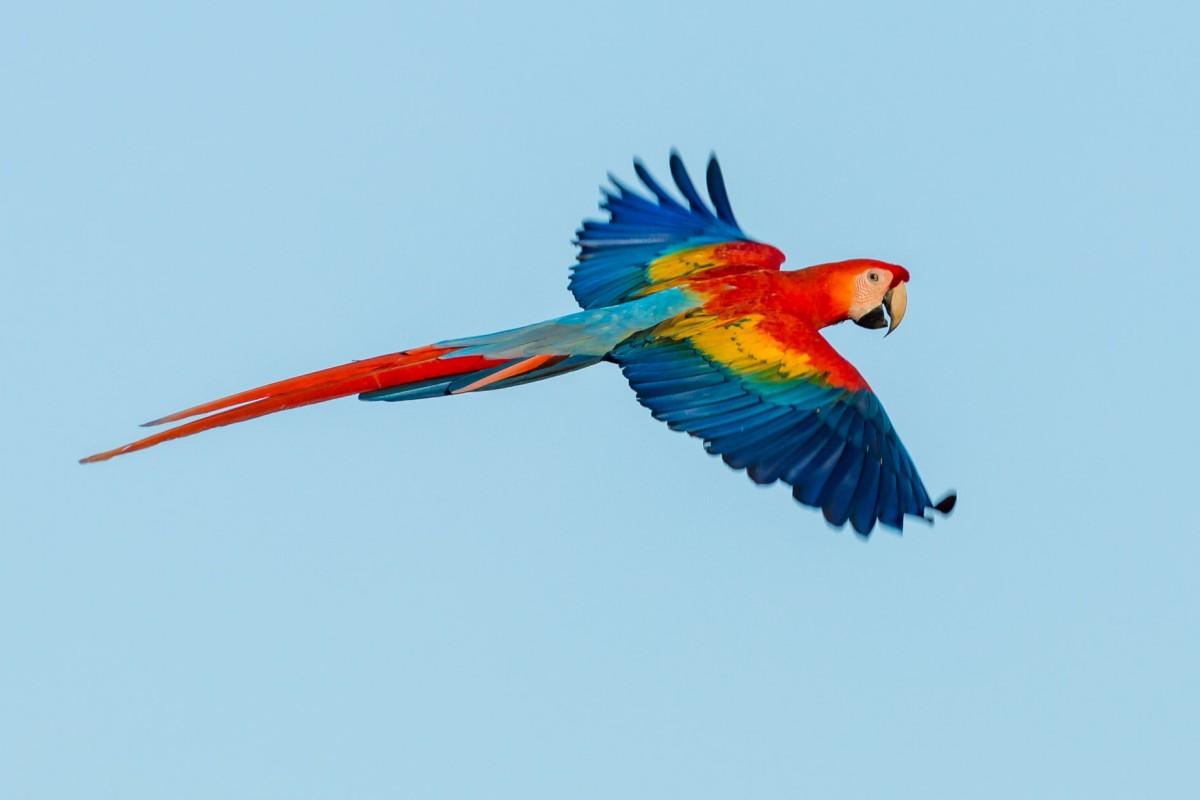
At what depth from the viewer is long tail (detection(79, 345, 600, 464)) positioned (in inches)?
353

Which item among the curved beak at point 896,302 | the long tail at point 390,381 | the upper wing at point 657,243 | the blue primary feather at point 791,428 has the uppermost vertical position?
the upper wing at point 657,243

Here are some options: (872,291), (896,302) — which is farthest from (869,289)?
(896,302)

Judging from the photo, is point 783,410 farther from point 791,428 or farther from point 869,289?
point 869,289

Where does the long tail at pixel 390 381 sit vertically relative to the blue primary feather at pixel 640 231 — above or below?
below

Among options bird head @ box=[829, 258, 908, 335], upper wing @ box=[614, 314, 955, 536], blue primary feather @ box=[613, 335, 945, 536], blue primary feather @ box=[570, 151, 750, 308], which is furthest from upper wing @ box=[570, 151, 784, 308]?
blue primary feather @ box=[613, 335, 945, 536]

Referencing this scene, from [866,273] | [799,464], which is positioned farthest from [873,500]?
[866,273]

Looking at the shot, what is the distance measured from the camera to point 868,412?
9.41 meters

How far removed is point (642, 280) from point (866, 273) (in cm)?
128

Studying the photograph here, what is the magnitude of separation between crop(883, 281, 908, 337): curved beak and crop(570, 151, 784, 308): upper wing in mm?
667

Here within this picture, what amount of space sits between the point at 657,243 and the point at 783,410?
2.04m

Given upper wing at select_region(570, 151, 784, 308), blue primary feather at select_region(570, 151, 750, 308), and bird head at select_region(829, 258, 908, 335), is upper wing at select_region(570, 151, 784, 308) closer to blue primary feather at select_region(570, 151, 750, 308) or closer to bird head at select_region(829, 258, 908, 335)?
blue primary feather at select_region(570, 151, 750, 308)

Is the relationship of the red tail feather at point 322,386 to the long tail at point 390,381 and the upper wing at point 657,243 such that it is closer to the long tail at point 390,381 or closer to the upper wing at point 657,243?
the long tail at point 390,381

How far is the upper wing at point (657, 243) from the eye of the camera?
10617 mm

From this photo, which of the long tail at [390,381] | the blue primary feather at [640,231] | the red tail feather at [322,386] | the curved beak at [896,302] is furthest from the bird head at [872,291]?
the red tail feather at [322,386]
